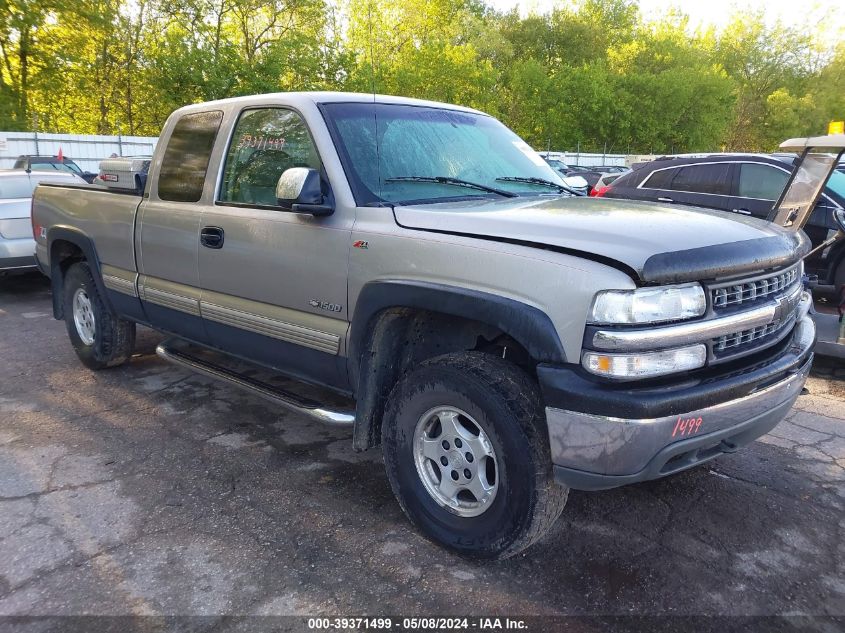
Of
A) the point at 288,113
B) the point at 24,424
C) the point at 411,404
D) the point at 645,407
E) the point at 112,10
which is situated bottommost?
the point at 24,424

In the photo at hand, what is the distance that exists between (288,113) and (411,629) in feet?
8.55

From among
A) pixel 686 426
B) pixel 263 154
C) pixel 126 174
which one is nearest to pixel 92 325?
pixel 126 174

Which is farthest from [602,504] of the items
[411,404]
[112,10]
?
[112,10]

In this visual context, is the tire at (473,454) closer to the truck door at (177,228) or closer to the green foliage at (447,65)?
the truck door at (177,228)

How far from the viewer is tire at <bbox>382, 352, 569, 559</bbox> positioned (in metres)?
2.51

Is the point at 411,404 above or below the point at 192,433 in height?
above

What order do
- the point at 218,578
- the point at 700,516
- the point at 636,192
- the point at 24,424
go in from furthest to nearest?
the point at 636,192 < the point at 24,424 < the point at 700,516 < the point at 218,578

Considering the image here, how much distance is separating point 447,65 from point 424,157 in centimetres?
3201

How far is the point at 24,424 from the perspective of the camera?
14.4 ft

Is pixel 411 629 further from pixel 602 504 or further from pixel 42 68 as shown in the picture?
pixel 42 68

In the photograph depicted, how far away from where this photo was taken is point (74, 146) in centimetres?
2434

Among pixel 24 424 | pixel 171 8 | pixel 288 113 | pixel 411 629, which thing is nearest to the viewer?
pixel 411 629

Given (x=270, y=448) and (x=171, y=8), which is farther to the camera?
(x=171, y=8)

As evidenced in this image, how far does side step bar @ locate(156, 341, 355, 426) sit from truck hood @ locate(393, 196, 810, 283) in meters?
1.00
